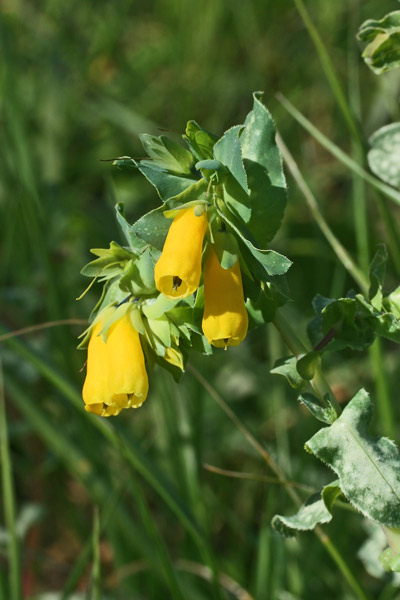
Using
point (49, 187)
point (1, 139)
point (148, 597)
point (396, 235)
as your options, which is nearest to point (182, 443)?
point (148, 597)

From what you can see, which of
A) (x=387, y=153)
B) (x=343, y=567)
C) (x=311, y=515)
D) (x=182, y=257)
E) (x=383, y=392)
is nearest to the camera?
(x=182, y=257)

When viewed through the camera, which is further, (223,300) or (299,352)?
(299,352)

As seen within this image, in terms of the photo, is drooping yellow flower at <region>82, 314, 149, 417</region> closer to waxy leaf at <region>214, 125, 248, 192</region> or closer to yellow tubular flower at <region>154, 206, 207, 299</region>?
yellow tubular flower at <region>154, 206, 207, 299</region>

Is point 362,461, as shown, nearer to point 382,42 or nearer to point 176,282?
point 176,282

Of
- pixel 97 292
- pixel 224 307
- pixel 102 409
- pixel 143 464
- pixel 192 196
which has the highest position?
pixel 192 196

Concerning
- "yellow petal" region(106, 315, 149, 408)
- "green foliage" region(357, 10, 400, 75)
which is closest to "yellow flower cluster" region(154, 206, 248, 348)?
"yellow petal" region(106, 315, 149, 408)

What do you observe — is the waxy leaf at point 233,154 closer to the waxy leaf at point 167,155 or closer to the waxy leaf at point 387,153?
the waxy leaf at point 167,155

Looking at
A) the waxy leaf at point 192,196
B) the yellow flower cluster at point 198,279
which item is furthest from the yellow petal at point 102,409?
the waxy leaf at point 192,196

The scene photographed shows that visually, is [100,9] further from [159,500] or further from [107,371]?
[107,371]

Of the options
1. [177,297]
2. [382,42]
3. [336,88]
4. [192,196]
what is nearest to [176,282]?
[177,297]

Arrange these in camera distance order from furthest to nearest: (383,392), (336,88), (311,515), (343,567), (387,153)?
(383,392) → (336,88) → (387,153) → (343,567) → (311,515)
